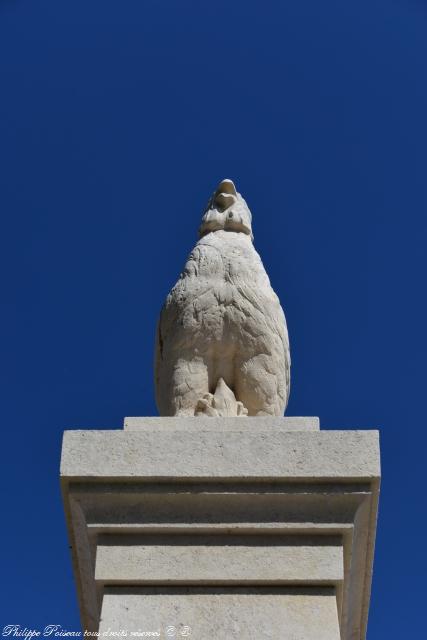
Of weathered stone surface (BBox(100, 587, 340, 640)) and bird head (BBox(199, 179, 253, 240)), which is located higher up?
bird head (BBox(199, 179, 253, 240))

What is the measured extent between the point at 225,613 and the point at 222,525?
0.39 meters

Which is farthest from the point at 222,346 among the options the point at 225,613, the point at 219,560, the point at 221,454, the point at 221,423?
the point at 225,613

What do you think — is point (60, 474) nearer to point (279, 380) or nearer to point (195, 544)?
point (195, 544)

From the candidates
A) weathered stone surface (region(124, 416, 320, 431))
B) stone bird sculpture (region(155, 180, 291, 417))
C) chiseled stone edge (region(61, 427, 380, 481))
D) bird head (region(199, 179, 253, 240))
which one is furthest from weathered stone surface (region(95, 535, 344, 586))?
bird head (region(199, 179, 253, 240))

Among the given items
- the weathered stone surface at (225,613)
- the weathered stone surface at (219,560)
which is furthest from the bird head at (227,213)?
the weathered stone surface at (225,613)

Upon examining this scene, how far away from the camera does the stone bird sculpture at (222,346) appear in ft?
18.1

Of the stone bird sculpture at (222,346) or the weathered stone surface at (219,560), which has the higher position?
the stone bird sculpture at (222,346)

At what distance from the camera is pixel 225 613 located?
166 inches

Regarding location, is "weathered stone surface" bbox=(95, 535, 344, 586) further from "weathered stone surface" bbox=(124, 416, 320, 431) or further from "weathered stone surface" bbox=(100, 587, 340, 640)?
"weathered stone surface" bbox=(124, 416, 320, 431)

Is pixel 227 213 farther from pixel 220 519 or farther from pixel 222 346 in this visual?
pixel 220 519

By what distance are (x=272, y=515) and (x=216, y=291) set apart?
1670 millimetres

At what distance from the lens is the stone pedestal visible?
4273 millimetres

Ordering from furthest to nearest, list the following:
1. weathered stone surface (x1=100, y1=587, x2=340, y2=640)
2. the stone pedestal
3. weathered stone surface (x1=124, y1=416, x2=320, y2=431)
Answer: weathered stone surface (x1=124, y1=416, x2=320, y2=431) < the stone pedestal < weathered stone surface (x1=100, y1=587, x2=340, y2=640)

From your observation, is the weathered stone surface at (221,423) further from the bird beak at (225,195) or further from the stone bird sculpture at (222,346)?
the bird beak at (225,195)
